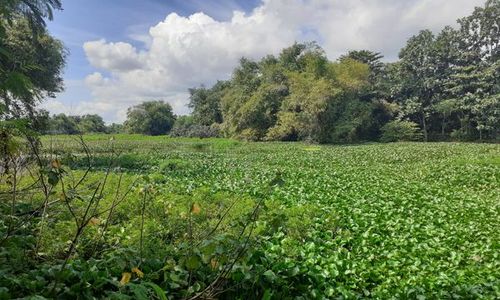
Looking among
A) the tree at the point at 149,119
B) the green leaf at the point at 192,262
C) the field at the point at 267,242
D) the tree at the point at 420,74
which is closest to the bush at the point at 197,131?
the tree at the point at 149,119

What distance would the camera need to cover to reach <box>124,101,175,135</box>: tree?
65875 mm

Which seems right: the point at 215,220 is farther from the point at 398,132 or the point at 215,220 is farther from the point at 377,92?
the point at 377,92

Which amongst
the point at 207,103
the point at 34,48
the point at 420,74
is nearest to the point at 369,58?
the point at 420,74

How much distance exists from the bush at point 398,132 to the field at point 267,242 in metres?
27.9

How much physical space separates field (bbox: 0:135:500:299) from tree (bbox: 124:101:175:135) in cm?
5650

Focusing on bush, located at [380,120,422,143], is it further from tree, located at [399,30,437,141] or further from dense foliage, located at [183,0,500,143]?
tree, located at [399,30,437,141]

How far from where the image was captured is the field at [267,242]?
116 inches

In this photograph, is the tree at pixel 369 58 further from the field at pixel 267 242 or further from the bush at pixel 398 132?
the field at pixel 267 242

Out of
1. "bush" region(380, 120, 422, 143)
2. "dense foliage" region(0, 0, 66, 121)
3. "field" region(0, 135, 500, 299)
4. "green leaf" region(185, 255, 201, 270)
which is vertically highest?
"dense foliage" region(0, 0, 66, 121)

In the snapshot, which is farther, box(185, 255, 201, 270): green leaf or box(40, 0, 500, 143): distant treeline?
box(40, 0, 500, 143): distant treeline

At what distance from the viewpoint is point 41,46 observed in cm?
1809

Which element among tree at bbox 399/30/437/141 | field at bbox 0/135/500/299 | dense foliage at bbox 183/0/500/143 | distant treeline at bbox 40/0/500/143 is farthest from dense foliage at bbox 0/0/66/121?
tree at bbox 399/30/437/141

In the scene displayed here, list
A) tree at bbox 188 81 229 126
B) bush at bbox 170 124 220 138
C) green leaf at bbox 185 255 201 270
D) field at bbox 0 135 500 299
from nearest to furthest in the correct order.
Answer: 1. green leaf at bbox 185 255 201 270
2. field at bbox 0 135 500 299
3. bush at bbox 170 124 220 138
4. tree at bbox 188 81 229 126

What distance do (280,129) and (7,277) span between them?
36105 millimetres
